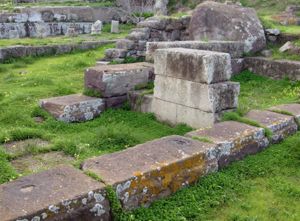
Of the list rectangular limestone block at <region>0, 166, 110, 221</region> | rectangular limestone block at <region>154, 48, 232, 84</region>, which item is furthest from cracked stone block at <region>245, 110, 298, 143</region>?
rectangular limestone block at <region>0, 166, 110, 221</region>

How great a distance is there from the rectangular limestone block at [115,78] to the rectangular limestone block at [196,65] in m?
1.03

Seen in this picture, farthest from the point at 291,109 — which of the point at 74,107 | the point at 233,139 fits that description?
the point at 74,107

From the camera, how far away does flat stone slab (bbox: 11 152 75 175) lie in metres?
4.65

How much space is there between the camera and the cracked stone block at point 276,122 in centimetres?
570

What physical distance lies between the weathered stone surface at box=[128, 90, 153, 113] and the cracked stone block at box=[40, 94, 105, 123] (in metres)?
0.57

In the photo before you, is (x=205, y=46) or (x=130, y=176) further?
(x=205, y=46)

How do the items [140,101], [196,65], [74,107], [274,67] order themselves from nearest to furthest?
[196,65]
[74,107]
[140,101]
[274,67]

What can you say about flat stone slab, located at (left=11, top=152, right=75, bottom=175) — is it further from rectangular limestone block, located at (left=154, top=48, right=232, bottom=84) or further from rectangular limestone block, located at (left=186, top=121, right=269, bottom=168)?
rectangular limestone block, located at (left=154, top=48, right=232, bottom=84)

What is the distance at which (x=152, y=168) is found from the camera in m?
4.02

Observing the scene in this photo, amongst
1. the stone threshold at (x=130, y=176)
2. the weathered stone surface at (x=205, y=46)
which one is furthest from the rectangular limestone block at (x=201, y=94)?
the weathered stone surface at (x=205, y=46)

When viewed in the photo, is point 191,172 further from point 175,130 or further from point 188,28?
point 188,28

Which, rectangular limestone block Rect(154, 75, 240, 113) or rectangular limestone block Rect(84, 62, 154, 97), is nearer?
rectangular limestone block Rect(154, 75, 240, 113)

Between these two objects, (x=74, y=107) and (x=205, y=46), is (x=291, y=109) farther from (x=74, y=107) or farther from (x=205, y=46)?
(x=74, y=107)

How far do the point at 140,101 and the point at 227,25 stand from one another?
163 inches
